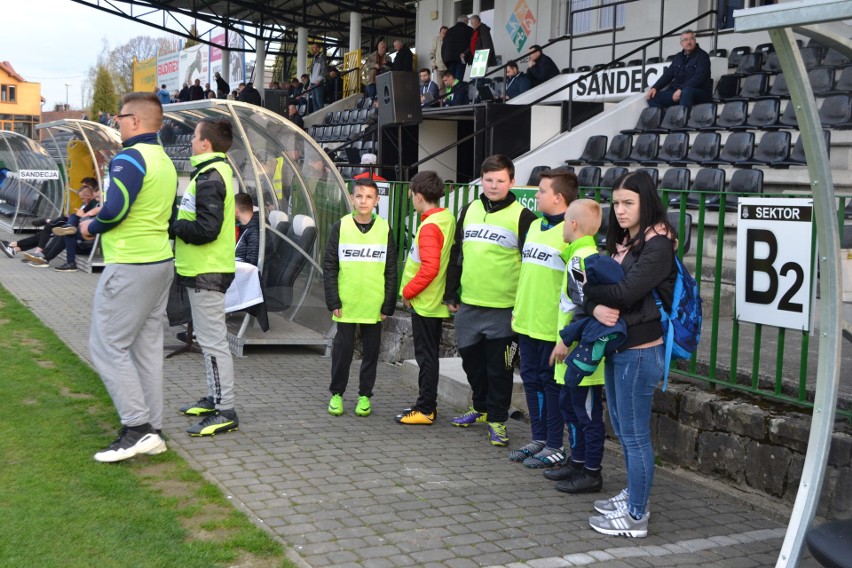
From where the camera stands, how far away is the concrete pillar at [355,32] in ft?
89.7

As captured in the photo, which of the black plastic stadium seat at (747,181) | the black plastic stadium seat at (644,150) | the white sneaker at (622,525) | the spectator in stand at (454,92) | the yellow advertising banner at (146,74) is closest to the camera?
the white sneaker at (622,525)

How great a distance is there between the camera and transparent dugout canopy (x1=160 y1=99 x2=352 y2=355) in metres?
9.07

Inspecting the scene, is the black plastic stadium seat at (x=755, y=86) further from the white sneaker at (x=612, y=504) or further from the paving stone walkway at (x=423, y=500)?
the white sneaker at (x=612, y=504)

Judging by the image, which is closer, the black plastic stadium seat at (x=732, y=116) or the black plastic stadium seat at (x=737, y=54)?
the black plastic stadium seat at (x=732, y=116)

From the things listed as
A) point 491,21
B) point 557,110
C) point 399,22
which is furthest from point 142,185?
point 399,22

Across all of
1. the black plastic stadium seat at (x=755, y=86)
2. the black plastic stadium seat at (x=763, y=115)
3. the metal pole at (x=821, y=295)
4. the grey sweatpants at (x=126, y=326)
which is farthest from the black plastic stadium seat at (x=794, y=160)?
the grey sweatpants at (x=126, y=326)

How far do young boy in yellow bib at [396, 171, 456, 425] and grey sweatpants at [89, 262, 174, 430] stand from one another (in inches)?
70.5

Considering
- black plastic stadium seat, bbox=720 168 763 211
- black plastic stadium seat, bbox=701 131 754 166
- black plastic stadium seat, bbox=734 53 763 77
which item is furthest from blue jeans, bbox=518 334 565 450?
black plastic stadium seat, bbox=734 53 763 77

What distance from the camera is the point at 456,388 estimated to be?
7.39 meters

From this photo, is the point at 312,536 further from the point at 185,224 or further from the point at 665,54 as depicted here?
the point at 665,54

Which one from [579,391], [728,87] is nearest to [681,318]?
[579,391]

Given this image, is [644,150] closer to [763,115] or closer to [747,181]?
[763,115]

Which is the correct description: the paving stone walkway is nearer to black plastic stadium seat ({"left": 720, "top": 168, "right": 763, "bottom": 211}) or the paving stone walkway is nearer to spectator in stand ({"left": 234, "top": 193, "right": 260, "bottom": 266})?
spectator in stand ({"left": 234, "top": 193, "right": 260, "bottom": 266})

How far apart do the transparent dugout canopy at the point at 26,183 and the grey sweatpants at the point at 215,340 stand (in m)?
14.2
